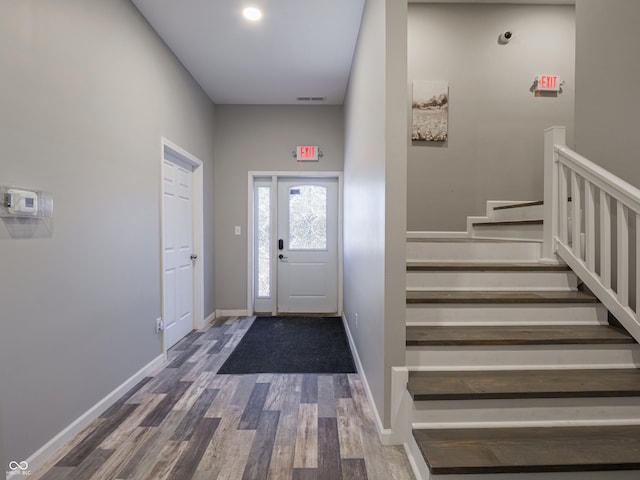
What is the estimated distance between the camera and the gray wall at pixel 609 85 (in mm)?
1909

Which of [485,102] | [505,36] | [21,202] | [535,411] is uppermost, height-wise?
[505,36]

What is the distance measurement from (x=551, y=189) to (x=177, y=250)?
11.0ft

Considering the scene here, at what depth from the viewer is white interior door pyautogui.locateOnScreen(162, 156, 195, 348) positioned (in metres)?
3.05

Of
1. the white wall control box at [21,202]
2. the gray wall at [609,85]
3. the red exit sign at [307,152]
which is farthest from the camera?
the red exit sign at [307,152]

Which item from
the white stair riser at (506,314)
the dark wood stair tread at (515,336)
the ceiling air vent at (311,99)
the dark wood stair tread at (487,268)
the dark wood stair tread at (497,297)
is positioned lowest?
the dark wood stair tread at (515,336)

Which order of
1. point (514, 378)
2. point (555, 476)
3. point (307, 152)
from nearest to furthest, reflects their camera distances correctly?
point (555, 476), point (514, 378), point (307, 152)

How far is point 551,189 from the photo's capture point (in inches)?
91.3

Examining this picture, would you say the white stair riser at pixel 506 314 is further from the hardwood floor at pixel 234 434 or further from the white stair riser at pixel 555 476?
the white stair riser at pixel 555 476

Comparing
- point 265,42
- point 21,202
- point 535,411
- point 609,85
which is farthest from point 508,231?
point 21,202

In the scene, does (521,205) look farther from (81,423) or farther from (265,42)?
(81,423)

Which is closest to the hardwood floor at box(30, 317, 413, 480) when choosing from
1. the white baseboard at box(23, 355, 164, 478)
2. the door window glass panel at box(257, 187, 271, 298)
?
the white baseboard at box(23, 355, 164, 478)

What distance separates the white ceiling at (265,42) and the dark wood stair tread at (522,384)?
8.63ft

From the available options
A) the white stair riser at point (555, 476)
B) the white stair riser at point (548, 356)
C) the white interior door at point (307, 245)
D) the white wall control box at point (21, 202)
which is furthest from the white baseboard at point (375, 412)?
the white wall control box at point (21, 202)

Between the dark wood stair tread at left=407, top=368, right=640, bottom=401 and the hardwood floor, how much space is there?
1.25 feet
